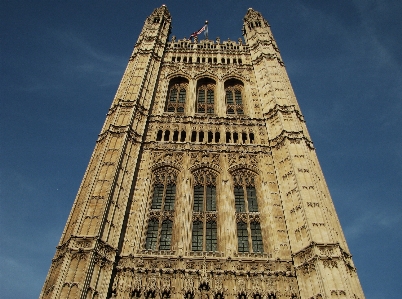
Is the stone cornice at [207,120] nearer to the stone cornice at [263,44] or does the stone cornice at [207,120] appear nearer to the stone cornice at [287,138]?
the stone cornice at [287,138]

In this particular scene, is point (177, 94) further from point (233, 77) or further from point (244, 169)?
point (244, 169)

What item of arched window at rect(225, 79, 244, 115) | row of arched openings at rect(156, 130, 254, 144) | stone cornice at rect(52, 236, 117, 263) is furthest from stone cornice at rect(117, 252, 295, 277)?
arched window at rect(225, 79, 244, 115)

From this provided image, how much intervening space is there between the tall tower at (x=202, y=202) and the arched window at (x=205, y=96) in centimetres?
9

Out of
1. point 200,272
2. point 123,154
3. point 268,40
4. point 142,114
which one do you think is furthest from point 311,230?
point 268,40

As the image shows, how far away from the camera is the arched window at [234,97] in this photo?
2634 centimetres

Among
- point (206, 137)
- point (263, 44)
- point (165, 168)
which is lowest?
point (165, 168)

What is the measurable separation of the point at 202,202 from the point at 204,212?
0.70m

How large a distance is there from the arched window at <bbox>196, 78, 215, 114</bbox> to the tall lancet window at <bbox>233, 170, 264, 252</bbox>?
6.80 metres

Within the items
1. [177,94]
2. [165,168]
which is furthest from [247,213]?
[177,94]

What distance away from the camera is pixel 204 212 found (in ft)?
61.2

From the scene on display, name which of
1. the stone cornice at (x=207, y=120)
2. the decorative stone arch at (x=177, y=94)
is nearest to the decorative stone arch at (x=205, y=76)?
the decorative stone arch at (x=177, y=94)

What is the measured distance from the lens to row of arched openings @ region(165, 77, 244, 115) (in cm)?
2628

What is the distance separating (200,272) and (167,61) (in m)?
18.2

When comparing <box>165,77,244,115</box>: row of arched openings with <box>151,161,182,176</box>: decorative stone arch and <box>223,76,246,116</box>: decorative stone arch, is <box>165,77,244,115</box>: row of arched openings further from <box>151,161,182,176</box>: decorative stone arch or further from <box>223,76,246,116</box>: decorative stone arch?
<box>151,161,182,176</box>: decorative stone arch
